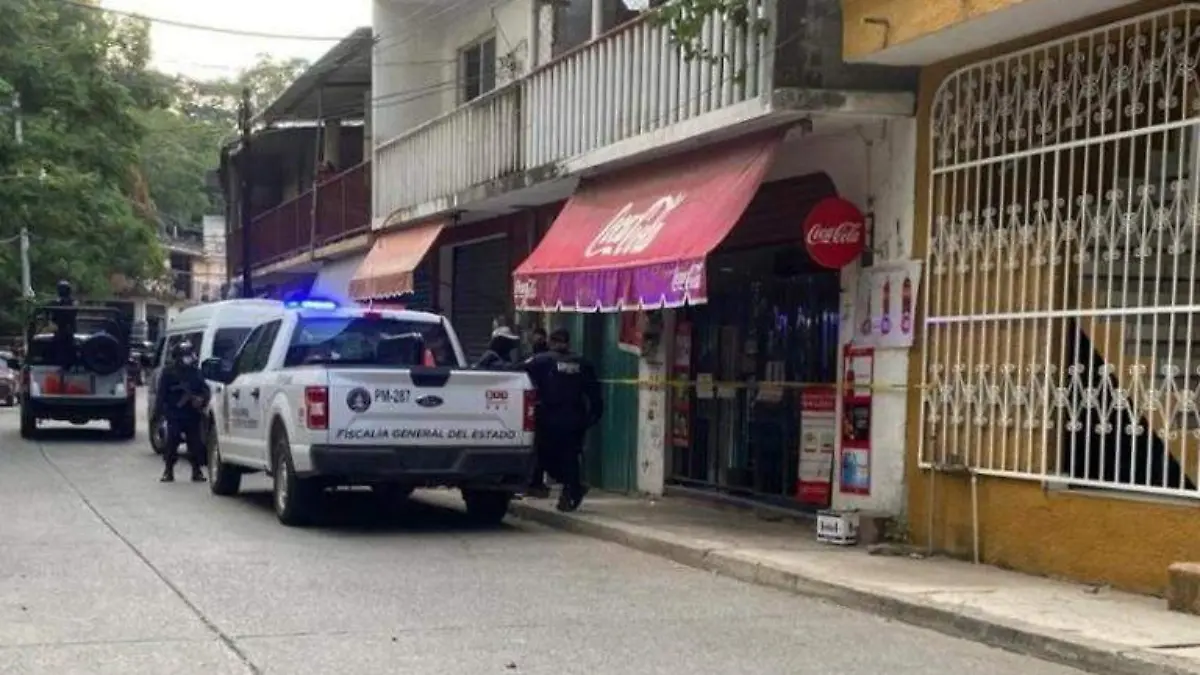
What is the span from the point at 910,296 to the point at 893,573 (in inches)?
87.0

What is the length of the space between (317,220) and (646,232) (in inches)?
559

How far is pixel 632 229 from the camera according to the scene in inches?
477

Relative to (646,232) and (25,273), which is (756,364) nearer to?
(646,232)

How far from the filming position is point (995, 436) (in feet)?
30.7

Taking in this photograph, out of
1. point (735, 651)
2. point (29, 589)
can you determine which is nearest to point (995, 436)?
point (735, 651)

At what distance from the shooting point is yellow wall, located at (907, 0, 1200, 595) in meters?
8.03

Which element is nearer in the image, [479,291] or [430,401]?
[430,401]

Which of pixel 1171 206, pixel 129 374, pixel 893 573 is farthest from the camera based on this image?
pixel 129 374

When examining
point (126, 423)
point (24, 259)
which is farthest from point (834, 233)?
point (24, 259)

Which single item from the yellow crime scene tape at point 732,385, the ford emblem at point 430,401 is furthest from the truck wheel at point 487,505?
the yellow crime scene tape at point 732,385

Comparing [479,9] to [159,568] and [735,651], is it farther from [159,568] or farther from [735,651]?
[735,651]

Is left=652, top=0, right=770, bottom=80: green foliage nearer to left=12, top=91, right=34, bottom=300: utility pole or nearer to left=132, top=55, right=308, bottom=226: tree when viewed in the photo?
left=12, top=91, right=34, bottom=300: utility pole

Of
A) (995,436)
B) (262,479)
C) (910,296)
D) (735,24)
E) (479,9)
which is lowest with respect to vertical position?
(262,479)

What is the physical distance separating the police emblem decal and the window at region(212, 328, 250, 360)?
26.2ft
